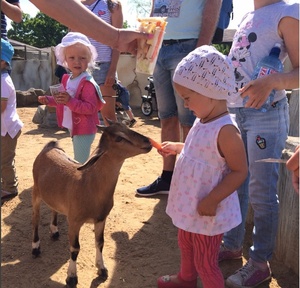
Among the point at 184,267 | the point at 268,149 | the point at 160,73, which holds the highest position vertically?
the point at 160,73

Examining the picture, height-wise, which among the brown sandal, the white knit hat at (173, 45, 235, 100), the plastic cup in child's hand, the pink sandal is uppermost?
the white knit hat at (173, 45, 235, 100)

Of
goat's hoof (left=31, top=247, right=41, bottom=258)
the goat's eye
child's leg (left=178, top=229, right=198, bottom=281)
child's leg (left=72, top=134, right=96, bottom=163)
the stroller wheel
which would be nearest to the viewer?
child's leg (left=178, top=229, right=198, bottom=281)

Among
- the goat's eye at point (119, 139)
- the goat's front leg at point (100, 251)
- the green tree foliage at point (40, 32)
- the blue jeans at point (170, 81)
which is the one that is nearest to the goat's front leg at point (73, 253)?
the goat's front leg at point (100, 251)

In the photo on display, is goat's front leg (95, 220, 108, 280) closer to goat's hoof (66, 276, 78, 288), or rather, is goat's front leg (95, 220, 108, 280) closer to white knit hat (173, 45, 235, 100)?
goat's hoof (66, 276, 78, 288)

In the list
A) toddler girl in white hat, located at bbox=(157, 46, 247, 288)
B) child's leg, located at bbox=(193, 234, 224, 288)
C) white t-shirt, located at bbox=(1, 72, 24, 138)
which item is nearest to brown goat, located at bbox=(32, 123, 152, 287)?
toddler girl in white hat, located at bbox=(157, 46, 247, 288)

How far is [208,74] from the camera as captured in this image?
2062 millimetres

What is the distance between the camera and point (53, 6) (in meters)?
2.42

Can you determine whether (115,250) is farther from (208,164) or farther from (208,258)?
(208,164)

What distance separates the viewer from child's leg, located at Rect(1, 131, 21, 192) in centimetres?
407

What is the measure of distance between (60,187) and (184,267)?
0.98 m

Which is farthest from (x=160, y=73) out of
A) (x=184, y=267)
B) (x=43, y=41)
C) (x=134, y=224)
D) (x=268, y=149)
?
(x=43, y=41)

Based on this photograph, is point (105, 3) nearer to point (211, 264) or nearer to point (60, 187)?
point (60, 187)

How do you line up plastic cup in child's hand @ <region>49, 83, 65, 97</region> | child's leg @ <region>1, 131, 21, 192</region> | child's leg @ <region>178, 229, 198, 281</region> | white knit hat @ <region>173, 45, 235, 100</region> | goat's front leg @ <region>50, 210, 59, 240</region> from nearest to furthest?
white knit hat @ <region>173, 45, 235, 100</region>, child's leg @ <region>178, 229, 198, 281</region>, goat's front leg @ <region>50, 210, 59, 240</region>, plastic cup in child's hand @ <region>49, 83, 65, 97</region>, child's leg @ <region>1, 131, 21, 192</region>

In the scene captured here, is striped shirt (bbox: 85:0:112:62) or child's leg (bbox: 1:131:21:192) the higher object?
striped shirt (bbox: 85:0:112:62)
